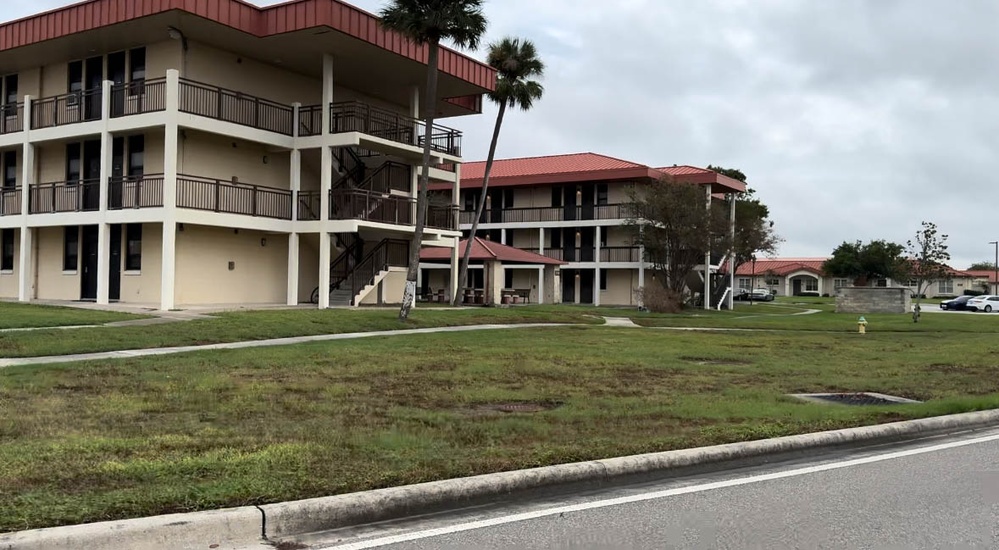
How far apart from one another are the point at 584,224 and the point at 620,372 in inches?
1447

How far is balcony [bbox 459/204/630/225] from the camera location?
49562mm

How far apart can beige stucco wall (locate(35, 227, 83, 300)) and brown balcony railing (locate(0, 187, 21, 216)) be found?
1.02 m

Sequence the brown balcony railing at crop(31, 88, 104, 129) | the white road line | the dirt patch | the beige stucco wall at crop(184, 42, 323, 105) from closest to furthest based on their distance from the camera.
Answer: the white road line, the dirt patch, the beige stucco wall at crop(184, 42, 323, 105), the brown balcony railing at crop(31, 88, 104, 129)

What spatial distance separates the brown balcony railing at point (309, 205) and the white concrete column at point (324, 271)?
1.15 m

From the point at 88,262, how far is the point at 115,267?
152 centimetres

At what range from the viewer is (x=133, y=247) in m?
27.1

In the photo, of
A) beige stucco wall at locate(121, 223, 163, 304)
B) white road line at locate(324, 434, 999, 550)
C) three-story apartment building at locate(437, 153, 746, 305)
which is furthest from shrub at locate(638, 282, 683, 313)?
white road line at locate(324, 434, 999, 550)

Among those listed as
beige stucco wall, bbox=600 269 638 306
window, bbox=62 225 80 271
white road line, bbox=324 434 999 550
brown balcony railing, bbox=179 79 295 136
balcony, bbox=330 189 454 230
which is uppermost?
brown balcony railing, bbox=179 79 295 136

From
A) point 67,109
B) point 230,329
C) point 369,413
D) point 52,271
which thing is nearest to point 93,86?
point 67,109

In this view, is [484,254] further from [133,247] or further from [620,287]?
[133,247]

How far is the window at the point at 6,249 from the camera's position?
30547mm

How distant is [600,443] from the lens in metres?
7.75

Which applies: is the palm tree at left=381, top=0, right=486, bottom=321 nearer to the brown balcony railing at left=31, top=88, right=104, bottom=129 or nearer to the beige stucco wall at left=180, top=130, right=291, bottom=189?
the beige stucco wall at left=180, top=130, right=291, bottom=189

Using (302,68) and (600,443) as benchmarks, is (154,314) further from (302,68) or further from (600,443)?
(600,443)
